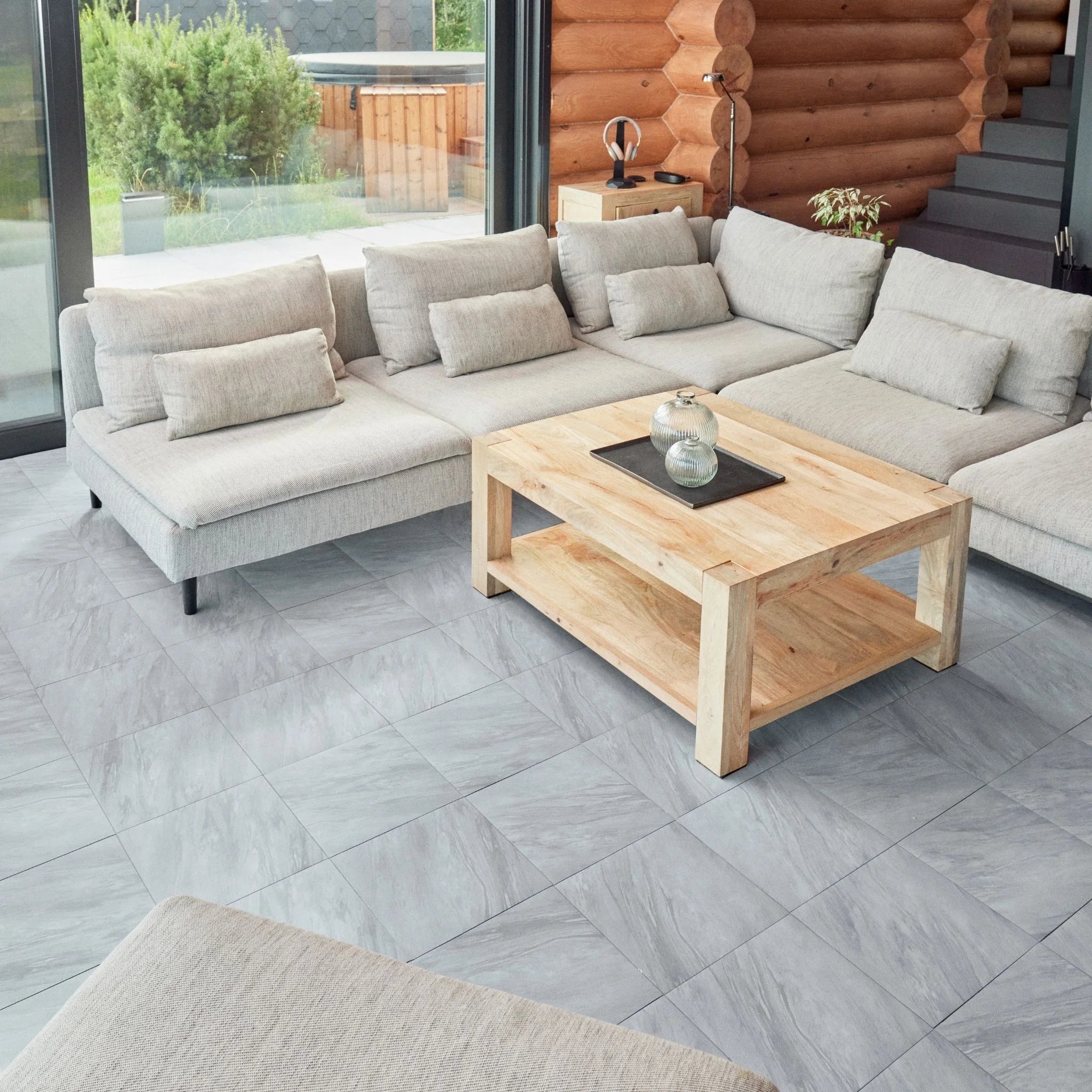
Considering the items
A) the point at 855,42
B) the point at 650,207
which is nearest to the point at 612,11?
the point at 650,207

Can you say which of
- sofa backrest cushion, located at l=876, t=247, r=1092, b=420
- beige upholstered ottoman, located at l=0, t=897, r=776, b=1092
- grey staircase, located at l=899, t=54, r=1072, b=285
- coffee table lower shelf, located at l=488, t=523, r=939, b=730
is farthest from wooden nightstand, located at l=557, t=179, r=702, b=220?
beige upholstered ottoman, located at l=0, t=897, r=776, b=1092

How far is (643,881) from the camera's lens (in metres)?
2.50

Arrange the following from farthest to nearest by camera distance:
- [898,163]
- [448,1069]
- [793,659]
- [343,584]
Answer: [898,163] < [343,584] < [793,659] < [448,1069]

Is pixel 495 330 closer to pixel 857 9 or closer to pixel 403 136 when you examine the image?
pixel 403 136

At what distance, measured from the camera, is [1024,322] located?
3906mm

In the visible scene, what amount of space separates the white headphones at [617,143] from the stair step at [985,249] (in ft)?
4.82

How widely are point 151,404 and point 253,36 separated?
1758 millimetres

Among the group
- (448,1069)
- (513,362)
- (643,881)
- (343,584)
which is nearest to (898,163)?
(513,362)

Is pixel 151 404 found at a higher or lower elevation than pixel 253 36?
lower

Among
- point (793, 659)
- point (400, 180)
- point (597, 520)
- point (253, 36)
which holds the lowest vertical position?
point (793, 659)

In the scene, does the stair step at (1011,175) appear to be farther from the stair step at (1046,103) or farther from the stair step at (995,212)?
the stair step at (1046,103)

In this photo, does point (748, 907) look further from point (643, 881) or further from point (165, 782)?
point (165, 782)

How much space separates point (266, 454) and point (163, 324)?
1.80ft

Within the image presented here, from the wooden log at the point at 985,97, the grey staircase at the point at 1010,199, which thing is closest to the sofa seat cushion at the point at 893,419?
the grey staircase at the point at 1010,199
